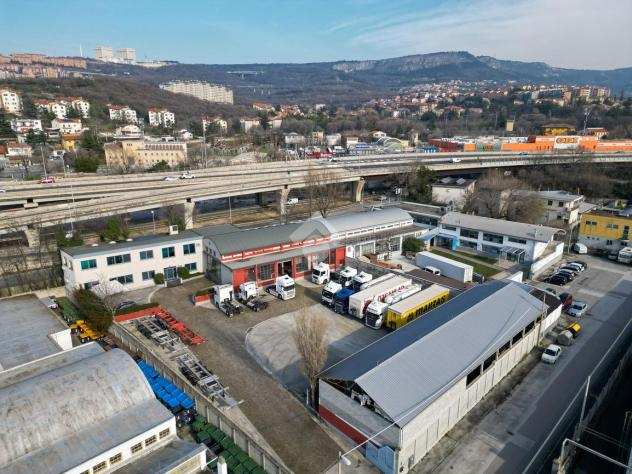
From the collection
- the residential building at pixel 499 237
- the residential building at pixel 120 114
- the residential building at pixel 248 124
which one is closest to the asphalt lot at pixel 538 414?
the residential building at pixel 499 237

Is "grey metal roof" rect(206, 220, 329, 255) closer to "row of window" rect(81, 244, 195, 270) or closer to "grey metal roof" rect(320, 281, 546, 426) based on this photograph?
"row of window" rect(81, 244, 195, 270)

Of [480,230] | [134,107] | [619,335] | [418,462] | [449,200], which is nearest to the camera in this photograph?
[418,462]

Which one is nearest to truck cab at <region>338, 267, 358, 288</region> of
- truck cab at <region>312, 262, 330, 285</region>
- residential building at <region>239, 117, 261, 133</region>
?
truck cab at <region>312, 262, 330, 285</region>

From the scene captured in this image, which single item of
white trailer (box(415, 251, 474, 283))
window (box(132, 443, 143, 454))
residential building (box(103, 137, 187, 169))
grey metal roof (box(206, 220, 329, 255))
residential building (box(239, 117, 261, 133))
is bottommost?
white trailer (box(415, 251, 474, 283))

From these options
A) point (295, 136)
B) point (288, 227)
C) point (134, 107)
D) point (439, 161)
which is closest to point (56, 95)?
point (134, 107)

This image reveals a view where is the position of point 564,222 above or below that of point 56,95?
below

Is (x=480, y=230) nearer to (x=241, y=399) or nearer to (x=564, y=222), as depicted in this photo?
(x=564, y=222)

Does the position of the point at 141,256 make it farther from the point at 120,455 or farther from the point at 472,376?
the point at 472,376
